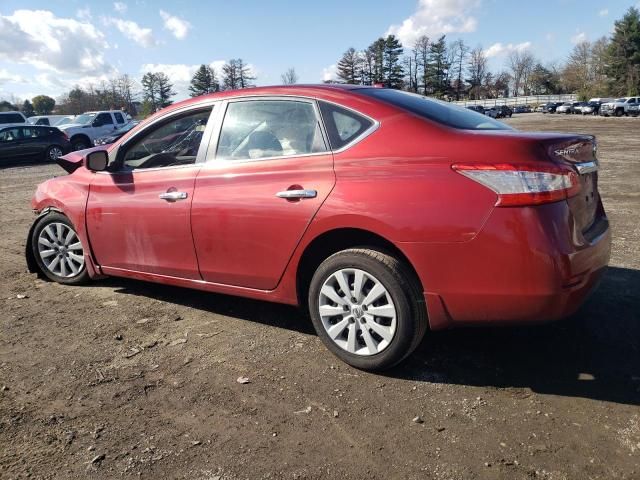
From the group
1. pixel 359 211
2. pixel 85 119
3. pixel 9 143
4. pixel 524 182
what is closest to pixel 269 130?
pixel 359 211

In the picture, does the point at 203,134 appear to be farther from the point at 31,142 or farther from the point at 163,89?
the point at 163,89

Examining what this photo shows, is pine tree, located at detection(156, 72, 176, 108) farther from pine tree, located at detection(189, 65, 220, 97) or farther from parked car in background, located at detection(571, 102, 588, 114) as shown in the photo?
parked car in background, located at detection(571, 102, 588, 114)

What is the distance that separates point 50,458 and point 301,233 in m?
1.76

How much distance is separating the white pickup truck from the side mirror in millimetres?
20765

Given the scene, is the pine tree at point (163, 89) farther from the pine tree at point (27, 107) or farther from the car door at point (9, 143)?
the car door at point (9, 143)

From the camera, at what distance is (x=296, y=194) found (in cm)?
329

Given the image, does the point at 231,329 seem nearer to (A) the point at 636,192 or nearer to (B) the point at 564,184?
(B) the point at 564,184

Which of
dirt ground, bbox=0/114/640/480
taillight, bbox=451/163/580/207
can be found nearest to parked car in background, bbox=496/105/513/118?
dirt ground, bbox=0/114/640/480

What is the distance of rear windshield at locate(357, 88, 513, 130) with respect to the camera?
3.28m

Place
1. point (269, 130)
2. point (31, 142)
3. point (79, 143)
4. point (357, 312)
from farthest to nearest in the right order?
point (79, 143), point (31, 142), point (269, 130), point (357, 312)

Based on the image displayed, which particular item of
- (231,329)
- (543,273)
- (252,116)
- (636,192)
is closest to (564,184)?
(543,273)

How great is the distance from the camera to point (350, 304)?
3.23 m

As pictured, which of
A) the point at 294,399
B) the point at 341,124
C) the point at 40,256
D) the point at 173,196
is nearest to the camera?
the point at 294,399

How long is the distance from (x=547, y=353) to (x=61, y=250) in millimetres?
4173
